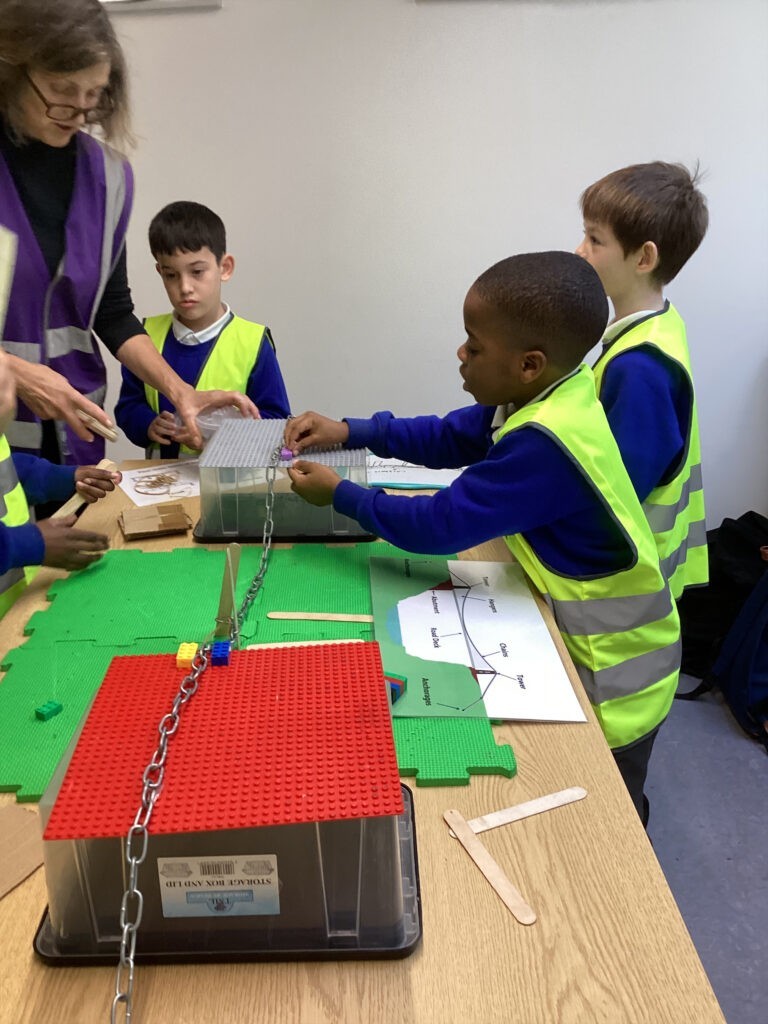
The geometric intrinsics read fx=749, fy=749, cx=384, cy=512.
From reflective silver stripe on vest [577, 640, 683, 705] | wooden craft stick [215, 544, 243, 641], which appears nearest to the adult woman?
wooden craft stick [215, 544, 243, 641]

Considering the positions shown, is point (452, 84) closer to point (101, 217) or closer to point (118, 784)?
point (101, 217)

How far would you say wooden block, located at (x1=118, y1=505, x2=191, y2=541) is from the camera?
1364 mm

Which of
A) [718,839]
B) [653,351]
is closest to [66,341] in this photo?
[653,351]

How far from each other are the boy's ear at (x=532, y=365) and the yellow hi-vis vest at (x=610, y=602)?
0.04 meters

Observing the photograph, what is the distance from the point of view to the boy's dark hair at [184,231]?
1.87 m

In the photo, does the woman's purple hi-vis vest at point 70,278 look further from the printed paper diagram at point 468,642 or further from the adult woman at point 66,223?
the printed paper diagram at point 468,642

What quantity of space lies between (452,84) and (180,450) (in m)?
1.51

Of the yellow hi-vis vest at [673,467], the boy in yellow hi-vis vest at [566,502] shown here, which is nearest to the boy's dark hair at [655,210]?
the yellow hi-vis vest at [673,467]

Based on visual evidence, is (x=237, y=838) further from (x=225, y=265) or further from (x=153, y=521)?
(x=225, y=265)

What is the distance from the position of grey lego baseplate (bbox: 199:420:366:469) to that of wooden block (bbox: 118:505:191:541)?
129 millimetres

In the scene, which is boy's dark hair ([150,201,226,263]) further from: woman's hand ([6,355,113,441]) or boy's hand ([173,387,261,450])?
woman's hand ([6,355,113,441])

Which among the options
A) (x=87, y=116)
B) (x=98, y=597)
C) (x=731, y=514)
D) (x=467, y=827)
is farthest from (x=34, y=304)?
(x=731, y=514)

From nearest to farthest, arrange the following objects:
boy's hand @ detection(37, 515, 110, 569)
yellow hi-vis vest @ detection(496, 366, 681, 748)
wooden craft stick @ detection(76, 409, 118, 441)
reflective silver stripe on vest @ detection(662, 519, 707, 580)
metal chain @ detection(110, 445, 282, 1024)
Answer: metal chain @ detection(110, 445, 282, 1024) → yellow hi-vis vest @ detection(496, 366, 681, 748) → boy's hand @ detection(37, 515, 110, 569) → wooden craft stick @ detection(76, 409, 118, 441) → reflective silver stripe on vest @ detection(662, 519, 707, 580)

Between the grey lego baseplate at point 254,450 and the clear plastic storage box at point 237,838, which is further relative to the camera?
the grey lego baseplate at point 254,450
